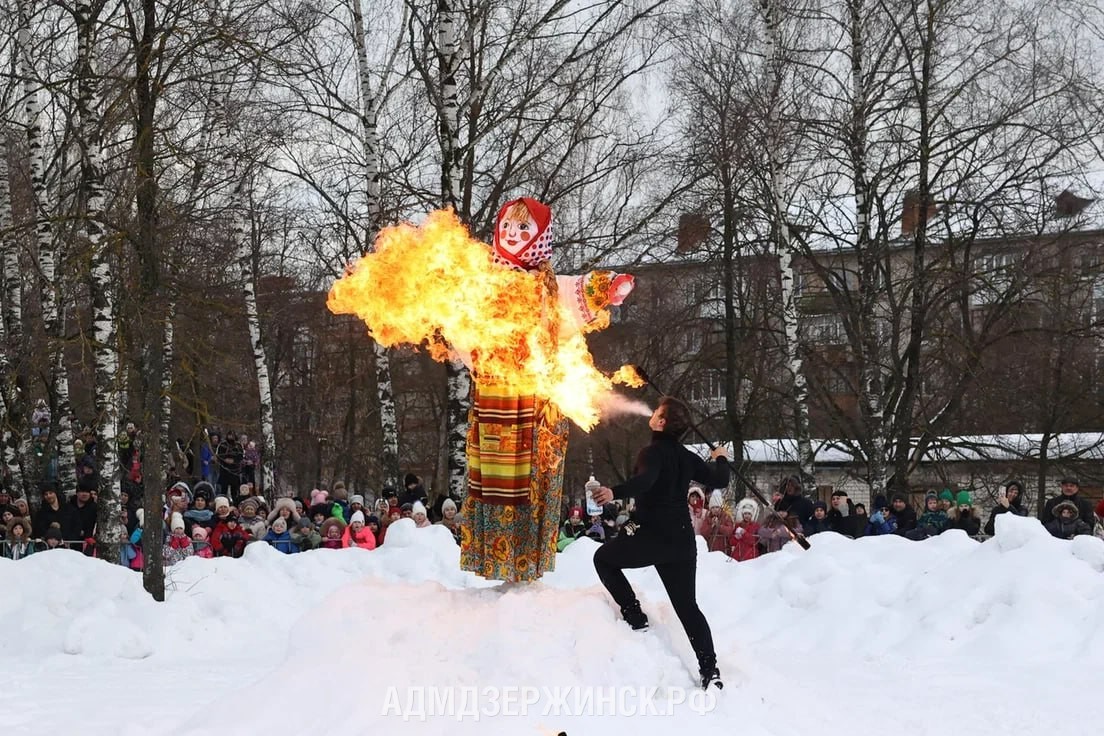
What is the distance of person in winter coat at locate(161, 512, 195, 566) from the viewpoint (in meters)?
12.5

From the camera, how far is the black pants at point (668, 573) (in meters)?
6.77

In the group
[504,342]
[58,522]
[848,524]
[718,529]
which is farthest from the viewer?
[848,524]

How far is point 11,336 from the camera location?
1551 cm

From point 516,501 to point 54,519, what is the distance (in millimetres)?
7763

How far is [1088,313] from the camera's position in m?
22.3

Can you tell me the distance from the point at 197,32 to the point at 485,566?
235 inches

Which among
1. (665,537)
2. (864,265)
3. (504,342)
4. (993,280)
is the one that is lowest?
(665,537)

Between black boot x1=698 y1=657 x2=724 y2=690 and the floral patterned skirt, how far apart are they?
117 cm

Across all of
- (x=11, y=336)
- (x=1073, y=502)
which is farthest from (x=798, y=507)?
(x=11, y=336)

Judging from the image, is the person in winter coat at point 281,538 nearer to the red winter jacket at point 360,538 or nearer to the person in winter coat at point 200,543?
the red winter jacket at point 360,538

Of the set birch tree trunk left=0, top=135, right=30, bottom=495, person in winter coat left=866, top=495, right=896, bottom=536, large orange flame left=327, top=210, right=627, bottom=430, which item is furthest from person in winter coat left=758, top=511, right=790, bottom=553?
birch tree trunk left=0, top=135, right=30, bottom=495

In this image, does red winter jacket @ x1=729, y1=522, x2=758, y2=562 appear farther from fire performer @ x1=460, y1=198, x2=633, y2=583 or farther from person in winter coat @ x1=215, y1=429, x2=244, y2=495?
person in winter coat @ x1=215, y1=429, x2=244, y2=495

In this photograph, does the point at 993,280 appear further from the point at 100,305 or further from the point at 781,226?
the point at 100,305

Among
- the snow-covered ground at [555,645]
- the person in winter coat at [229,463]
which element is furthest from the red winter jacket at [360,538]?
the person in winter coat at [229,463]
